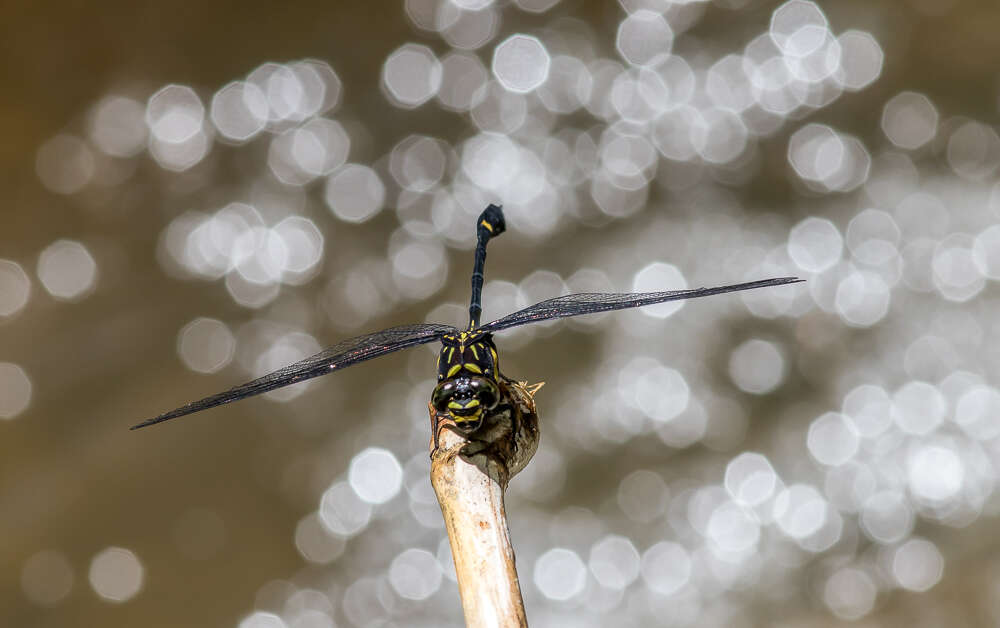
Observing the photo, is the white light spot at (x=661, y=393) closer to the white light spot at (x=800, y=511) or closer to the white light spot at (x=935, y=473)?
the white light spot at (x=800, y=511)

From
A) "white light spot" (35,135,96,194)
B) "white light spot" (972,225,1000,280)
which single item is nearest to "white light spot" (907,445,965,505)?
"white light spot" (972,225,1000,280)

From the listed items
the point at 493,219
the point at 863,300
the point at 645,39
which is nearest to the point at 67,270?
the point at 493,219

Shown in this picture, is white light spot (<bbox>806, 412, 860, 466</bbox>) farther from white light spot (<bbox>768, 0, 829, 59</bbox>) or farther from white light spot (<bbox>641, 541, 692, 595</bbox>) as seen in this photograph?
white light spot (<bbox>768, 0, 829, 59</bbox>)

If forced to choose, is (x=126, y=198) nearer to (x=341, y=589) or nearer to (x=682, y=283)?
(x=341, y=589)

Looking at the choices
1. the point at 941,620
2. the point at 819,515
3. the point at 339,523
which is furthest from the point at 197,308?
the point at 941,620

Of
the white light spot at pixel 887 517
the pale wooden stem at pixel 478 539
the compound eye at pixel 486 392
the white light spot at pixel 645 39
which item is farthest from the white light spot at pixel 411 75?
the pale wooden stem at pixel 478 539

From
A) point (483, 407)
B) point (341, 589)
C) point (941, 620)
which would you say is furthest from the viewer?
point (341, 589)
